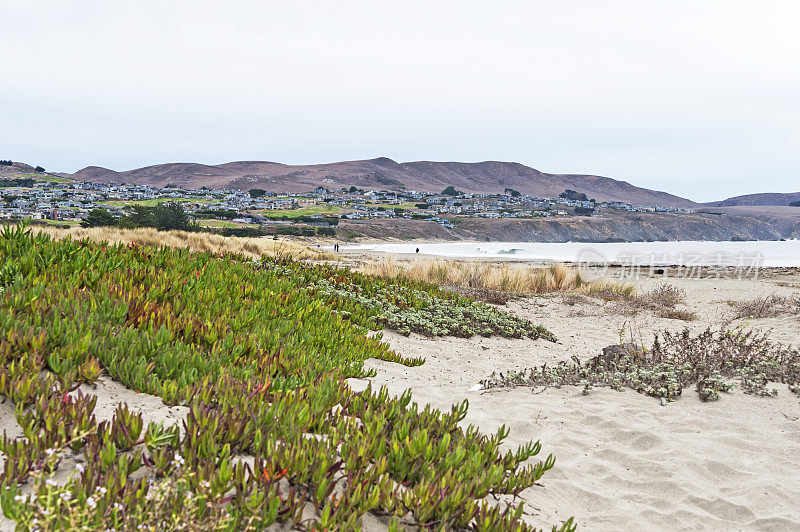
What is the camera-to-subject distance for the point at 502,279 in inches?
688

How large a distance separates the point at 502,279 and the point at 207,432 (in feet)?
50.6

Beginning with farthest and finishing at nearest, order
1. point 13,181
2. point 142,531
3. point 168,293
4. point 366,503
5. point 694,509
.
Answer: point 13,181 → point 168,293 → point 694,509 → point 366,503 → point 142,531

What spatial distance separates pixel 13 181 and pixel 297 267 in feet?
691

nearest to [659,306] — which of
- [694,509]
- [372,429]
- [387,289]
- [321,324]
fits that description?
[387,289]

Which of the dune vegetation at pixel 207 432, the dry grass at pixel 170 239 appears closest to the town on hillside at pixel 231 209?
the dry grass at pixel 170 239

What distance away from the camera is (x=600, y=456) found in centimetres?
416

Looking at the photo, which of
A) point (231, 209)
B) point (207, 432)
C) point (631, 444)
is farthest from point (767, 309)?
point (231, 209)

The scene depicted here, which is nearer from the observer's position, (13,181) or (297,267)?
(297,267)

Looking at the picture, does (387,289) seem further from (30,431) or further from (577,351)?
(30,431)

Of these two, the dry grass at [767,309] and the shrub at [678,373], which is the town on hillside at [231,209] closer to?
the shrub at [678,373]

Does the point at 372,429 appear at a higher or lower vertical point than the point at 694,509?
higher

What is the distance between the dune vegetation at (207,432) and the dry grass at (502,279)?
11191mm

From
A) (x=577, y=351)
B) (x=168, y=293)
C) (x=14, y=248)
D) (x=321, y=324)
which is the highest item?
(x=14, y=248)

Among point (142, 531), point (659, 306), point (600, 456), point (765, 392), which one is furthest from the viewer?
point (659, 306)
